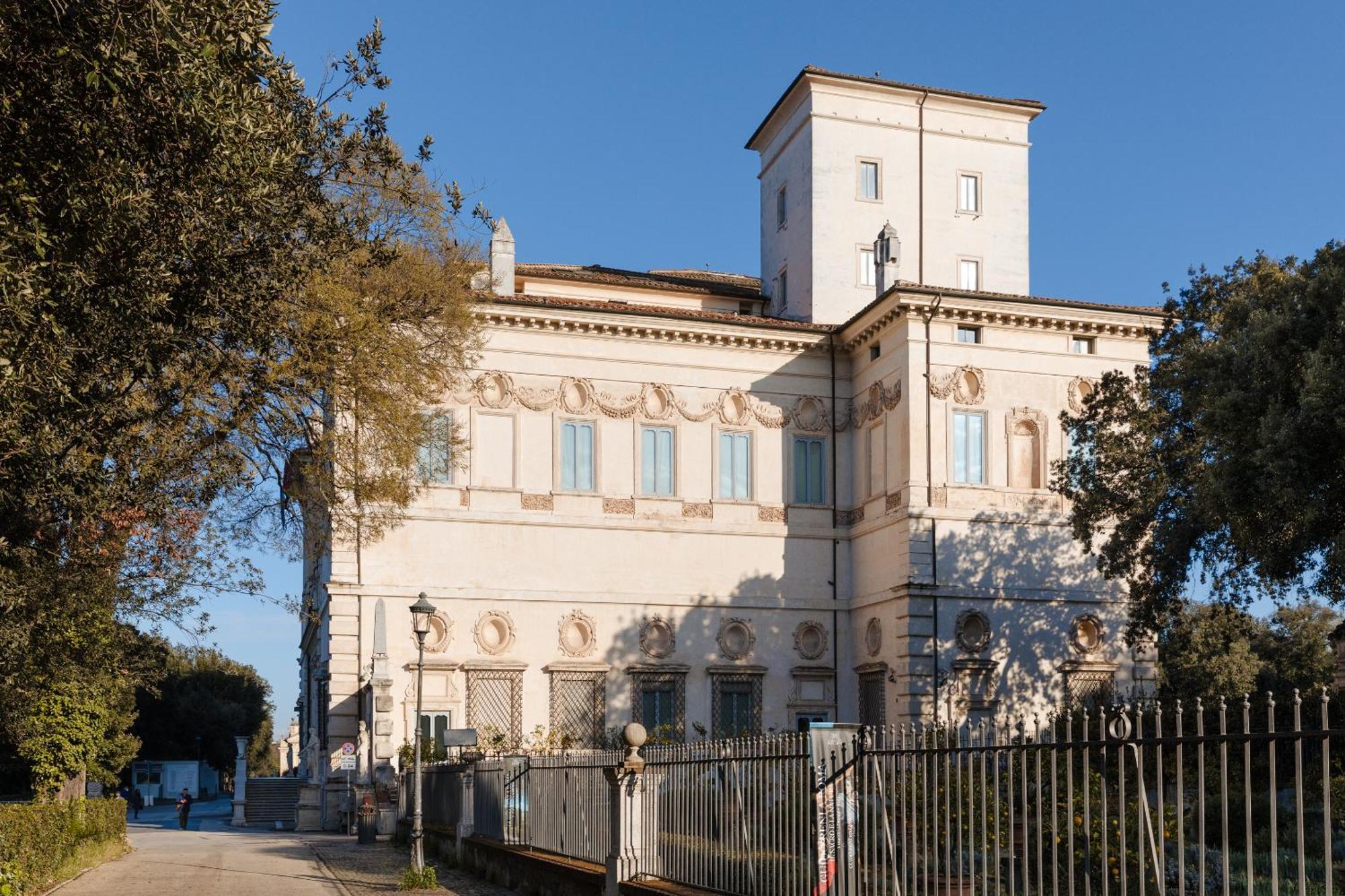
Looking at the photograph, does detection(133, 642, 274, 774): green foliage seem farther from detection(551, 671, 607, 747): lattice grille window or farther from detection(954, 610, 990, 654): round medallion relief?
detection(954, 610, 990, 654): round medallion relief

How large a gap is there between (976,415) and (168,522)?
2059 centimetres

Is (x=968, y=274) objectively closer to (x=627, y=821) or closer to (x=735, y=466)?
(x=735, y=466)

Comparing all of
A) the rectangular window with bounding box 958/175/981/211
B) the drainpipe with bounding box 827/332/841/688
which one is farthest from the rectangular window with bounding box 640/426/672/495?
the rectangular window with bounding box 958/175/981/211

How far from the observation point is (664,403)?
36.8 meters

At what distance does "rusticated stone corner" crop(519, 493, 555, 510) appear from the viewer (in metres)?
35.6

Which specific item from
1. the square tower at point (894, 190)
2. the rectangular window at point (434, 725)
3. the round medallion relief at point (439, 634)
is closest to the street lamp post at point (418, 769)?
the rectangular window at point (434, 725)

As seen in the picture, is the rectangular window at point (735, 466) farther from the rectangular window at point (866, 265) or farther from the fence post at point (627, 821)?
the fence post at point (627, 821)

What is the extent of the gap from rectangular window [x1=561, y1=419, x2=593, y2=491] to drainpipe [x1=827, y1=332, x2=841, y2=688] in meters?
6.21

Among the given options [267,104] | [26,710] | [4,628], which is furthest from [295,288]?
[26,710]

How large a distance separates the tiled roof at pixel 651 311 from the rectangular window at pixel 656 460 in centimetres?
279

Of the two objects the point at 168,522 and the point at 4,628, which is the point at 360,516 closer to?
the point at 168,522

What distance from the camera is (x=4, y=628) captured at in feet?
54.1

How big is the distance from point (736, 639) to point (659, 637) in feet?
6.27

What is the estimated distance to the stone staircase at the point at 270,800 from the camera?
50000mm
